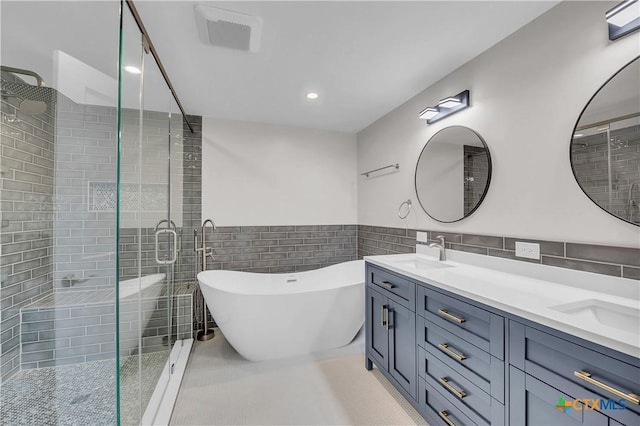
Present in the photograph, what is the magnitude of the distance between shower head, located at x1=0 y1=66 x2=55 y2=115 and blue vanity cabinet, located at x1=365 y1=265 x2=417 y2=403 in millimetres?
2244

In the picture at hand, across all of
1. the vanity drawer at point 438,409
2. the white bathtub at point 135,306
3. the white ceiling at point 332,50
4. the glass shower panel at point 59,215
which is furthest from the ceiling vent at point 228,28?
the vanity drawer at point 438,409

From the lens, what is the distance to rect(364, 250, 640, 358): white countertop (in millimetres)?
921

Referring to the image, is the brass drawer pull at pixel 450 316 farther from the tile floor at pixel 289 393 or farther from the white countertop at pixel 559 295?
the tile floor at pixel 289 393

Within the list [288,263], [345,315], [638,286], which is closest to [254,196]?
[288,263]

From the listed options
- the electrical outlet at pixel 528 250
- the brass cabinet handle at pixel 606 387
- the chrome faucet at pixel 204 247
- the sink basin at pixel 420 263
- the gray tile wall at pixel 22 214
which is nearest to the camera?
the brass cabinet handle at pixel 606 387

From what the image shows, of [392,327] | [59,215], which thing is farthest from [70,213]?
[392,327]

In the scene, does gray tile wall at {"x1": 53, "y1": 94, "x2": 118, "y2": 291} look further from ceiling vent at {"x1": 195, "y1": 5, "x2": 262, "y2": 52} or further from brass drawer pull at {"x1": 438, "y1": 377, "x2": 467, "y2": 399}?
brass drawer pull at {"x1": 438, "y1": 377, "x2": 467, "y2": 399}

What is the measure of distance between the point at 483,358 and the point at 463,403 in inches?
12.3

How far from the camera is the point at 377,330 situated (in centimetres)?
220

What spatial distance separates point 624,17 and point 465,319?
1554 millimetres

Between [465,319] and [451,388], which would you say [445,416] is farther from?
[465,319]

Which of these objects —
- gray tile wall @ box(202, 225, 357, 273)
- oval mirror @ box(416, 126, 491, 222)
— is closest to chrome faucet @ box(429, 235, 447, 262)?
oval mirror @ box(416, 126, 491, 222)

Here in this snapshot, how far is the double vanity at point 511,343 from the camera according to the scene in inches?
34.9

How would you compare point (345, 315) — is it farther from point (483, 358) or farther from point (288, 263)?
point (483, 358)
